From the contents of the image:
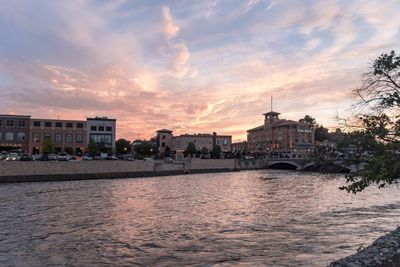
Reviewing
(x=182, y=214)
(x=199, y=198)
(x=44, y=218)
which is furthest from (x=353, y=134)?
(x=199, y=198)

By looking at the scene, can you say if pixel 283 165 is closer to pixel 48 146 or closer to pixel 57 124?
pixel 57 124

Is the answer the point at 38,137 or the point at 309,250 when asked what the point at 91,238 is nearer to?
the point at 309,250

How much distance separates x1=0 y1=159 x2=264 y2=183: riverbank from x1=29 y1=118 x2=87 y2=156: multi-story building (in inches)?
1804

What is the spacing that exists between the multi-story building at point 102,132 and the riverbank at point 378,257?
132 m

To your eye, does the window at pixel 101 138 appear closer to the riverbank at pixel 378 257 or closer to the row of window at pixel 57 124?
the row of window at pixel 57 124

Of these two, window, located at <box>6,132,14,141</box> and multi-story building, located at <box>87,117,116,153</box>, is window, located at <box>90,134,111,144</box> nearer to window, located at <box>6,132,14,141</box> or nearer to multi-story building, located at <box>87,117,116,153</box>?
multi-story building, located at <box>87,117,116,153</box>

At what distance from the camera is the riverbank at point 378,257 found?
12836 millimetres

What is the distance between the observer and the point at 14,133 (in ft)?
417

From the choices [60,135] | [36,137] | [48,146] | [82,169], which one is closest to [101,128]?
[60,135]

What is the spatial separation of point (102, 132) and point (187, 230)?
Result: 124m

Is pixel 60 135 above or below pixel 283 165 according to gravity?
above

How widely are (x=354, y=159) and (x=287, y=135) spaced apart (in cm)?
17539

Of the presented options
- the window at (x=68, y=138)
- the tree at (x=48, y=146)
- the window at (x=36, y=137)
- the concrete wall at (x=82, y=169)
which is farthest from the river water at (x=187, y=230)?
the window at (x=68, y=138)

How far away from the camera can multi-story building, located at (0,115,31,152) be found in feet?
409
